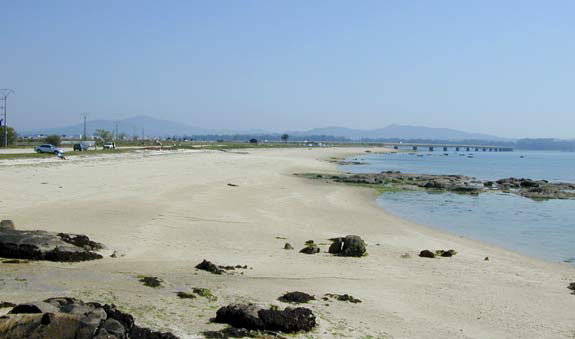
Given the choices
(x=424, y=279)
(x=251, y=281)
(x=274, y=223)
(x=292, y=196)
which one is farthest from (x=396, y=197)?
(x=251, y=281)

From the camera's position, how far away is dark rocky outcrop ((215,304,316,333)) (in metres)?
8.08

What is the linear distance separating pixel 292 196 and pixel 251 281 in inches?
790

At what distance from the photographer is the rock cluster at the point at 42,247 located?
11.5 meters

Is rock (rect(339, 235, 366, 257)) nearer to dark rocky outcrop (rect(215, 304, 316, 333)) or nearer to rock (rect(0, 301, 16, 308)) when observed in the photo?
dark rocky outcrop (rect(215, 304, 316, 333))

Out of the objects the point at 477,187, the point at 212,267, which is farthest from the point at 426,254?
the point at 477,187

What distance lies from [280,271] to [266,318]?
14.0 feet

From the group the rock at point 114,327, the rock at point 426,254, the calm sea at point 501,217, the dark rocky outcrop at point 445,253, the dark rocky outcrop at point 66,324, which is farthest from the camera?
the calm sea at point 501,217

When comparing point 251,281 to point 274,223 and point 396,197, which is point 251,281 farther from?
point 396,197

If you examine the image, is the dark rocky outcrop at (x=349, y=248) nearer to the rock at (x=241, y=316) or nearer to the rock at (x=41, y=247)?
the rock at (x=41, y=247)

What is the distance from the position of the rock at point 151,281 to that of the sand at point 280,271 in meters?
0.14

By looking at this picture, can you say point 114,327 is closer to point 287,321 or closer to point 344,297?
point 287,321

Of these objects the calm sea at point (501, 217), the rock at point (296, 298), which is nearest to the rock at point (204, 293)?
the rock at point (296, 298)

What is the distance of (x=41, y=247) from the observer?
11617mm

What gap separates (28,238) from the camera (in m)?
11.8
